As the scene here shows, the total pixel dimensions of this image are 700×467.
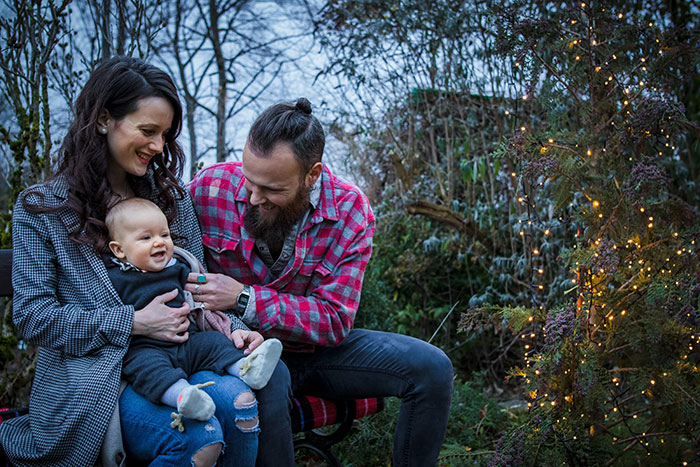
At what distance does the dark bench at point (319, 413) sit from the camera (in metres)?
2.32

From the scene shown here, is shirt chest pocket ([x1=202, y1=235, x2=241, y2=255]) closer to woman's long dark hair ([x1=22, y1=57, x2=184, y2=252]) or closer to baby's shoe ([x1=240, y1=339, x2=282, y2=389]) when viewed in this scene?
woman's long dark hair ([x1=22, y1=57, x2=184, y2=252])

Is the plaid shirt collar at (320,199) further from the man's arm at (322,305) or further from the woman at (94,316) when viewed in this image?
the woman at (94,316)

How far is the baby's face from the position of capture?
2045 millimetres

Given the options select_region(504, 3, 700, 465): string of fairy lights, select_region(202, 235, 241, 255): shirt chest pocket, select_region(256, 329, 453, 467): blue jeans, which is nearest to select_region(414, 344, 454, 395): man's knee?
select_region(256, 329, 453, 467): blue jeans

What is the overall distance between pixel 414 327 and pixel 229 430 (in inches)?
117

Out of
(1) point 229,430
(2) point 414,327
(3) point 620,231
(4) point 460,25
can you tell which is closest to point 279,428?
A: (1) point 229,430

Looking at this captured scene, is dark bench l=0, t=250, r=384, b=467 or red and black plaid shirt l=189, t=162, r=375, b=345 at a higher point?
red and black plaid shirt l=189, t=162, r=375, b=345

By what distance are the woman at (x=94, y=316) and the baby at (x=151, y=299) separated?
0.13 ft

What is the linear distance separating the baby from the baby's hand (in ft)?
0.07

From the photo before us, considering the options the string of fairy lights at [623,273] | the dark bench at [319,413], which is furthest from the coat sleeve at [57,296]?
the string of fairy lights at [623,273]

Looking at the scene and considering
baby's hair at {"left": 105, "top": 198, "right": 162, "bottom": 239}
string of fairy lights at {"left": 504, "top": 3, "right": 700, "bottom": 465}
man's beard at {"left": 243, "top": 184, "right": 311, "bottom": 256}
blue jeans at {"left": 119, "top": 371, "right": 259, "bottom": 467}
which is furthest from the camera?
string of fairy lights at {"left": 504, "top": 3, "right": 700, "bottom": 465}

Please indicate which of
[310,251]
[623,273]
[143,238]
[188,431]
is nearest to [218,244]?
[310,251]

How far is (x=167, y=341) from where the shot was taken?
2029mm

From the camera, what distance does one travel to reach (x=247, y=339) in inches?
86.4
